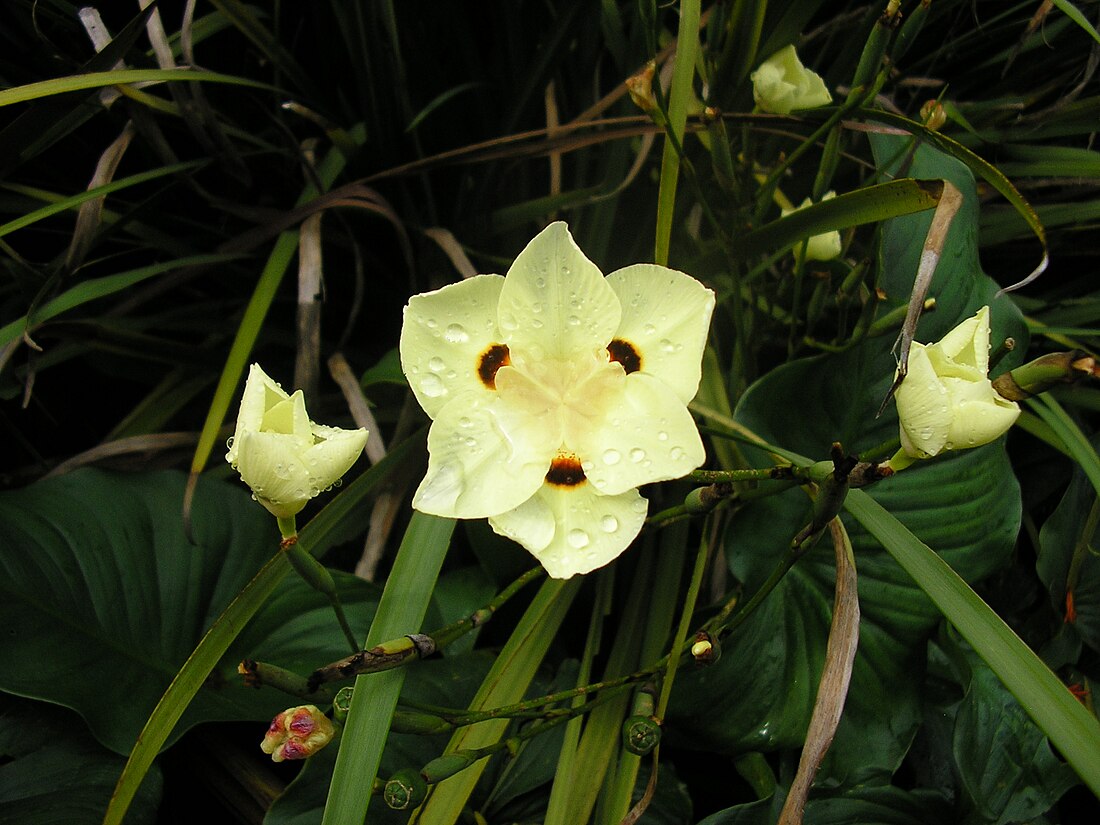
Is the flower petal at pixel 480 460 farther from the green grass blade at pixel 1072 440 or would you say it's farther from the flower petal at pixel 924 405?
the green grass blade at pixel 1072 440

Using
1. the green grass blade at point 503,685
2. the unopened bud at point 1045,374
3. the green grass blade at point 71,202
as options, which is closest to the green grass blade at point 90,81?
the green grass blade at point 71,202

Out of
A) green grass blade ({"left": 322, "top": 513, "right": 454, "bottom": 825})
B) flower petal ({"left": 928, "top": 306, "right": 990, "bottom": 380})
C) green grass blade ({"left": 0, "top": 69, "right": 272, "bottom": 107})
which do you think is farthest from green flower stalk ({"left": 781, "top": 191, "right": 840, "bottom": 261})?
green grass blade ({"left": 0, "top": 69, "right": 272, "bottom": 107})

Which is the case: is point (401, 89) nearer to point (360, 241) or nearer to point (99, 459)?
point (360, 241)

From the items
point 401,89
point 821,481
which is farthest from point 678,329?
point 401,89

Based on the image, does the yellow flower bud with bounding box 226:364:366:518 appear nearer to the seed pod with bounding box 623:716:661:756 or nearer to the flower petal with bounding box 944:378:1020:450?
the seed pod with bounding box 623:716:661:756

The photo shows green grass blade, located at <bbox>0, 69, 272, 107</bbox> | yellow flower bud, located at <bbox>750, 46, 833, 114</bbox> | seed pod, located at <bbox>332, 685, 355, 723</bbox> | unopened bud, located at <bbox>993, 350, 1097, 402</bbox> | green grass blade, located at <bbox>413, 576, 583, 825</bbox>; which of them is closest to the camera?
unopened bud, located at <bbox>993, 350, 1097, 402</bbox>

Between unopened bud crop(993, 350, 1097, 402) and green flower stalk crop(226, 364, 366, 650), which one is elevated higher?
unopened bud crop(993, 350, 1097, 402)

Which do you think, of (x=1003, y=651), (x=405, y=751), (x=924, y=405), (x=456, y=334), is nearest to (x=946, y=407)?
(x=924, y=405)
